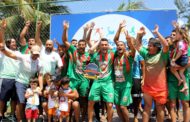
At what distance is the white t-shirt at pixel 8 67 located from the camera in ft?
22.8

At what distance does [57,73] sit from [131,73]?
60.8 inches

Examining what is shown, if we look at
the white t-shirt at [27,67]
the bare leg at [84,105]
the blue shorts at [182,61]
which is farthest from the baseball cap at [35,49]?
the blue shorts at [182,61]

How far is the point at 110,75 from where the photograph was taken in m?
6.34

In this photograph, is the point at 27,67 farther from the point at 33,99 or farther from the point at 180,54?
the point at 180,54

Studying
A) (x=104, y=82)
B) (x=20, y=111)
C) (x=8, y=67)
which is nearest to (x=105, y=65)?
(x=104, y=82)

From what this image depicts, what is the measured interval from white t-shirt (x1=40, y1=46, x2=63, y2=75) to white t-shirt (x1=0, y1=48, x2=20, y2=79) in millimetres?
636

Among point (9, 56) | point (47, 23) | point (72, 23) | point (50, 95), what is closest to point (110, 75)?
point (50, 95)

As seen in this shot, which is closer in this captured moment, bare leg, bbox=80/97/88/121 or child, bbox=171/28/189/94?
child, bbox=171/28/189/94

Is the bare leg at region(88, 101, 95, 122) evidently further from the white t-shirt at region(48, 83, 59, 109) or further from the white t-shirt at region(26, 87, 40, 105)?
the white t-shirt at region(26, 87, 40, 105)

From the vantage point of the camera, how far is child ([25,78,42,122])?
21.4 ft

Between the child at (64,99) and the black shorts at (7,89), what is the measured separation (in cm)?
114

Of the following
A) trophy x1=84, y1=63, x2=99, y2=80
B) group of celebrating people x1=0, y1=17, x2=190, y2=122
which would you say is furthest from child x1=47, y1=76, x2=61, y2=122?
trophy x1=84, y1=63, x2=99, y2=80

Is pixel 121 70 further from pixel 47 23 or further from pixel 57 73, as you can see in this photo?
pixel 47 23

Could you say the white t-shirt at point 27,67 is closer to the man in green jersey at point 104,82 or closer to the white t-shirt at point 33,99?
the white t-shirt at point 33,99
